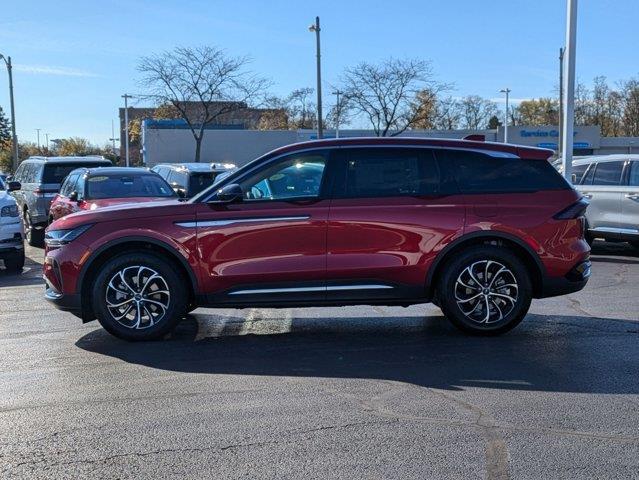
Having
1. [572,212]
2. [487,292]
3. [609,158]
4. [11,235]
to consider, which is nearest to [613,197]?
[609,158]

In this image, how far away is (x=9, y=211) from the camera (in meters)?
11.2

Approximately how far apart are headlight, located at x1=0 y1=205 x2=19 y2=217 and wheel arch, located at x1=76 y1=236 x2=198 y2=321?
555 centimetres

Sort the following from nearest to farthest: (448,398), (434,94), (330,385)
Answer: (448,398)
(330,385)
(434,94)

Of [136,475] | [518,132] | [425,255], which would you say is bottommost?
[136,475]

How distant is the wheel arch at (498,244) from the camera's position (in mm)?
6359

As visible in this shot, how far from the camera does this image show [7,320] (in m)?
7.45

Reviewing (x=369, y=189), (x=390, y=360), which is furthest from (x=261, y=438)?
(x=369, y=189)

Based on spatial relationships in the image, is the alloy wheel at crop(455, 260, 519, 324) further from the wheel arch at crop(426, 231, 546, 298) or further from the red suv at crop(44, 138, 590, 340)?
the wheel arch at crop(426, 231, 546, 298)

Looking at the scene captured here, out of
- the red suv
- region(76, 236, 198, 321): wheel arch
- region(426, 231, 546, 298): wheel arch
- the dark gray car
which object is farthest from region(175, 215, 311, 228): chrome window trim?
the dark gray car

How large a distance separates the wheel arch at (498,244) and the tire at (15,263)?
25.5 ft

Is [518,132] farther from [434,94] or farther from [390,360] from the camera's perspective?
[390,360]

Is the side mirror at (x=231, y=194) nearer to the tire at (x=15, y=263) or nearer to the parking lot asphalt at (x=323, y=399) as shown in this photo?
the parking lot asphalt at (x=323, y=399)

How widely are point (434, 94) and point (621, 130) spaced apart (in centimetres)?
3667

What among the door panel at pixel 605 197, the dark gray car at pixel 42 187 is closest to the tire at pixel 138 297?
the door panel at pixel 605 197
